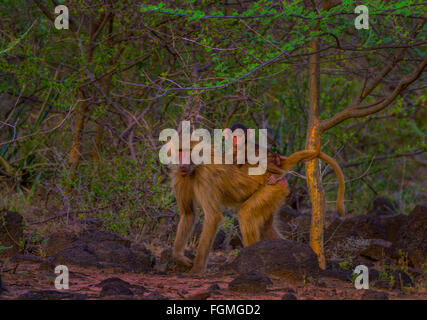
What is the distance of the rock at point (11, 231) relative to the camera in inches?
232

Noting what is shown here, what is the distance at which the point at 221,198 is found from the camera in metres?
6.09

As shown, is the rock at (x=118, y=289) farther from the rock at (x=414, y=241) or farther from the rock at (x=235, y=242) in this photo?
the rock at (x=235, y=242)

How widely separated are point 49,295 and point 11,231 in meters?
2.21

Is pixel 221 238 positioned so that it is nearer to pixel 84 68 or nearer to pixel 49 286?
pixel 84 68

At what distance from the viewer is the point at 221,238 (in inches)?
304

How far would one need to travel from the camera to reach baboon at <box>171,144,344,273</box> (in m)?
5.80

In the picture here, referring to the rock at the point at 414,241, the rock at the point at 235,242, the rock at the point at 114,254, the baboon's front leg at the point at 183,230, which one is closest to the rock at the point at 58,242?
the rock at the point at 114,254

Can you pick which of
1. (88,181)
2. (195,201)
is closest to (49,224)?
(88,181)

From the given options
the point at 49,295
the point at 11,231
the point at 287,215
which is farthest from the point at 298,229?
the point at 49,295

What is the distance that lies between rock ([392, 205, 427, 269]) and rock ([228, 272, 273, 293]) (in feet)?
8.50

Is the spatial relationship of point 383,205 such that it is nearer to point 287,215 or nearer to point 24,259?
point 287,215

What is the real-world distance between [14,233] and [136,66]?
343 cm

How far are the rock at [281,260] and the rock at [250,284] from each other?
0.46 meters

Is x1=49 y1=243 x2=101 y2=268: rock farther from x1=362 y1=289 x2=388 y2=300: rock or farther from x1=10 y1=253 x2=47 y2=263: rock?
x1=362 y1=289 x2=388 y2=300: rock
